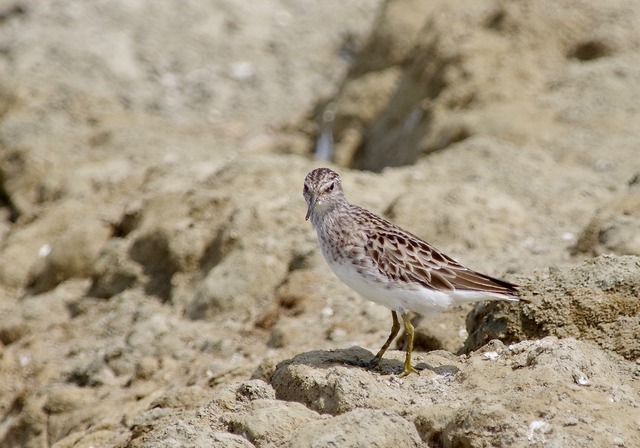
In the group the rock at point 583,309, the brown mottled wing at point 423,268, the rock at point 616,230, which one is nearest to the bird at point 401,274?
the brown mottled wing at point 423,268

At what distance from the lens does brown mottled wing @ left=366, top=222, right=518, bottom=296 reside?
7.38 meters

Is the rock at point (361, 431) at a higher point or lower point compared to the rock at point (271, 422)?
higher

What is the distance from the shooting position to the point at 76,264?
12.9 meters

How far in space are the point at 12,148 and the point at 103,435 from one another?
335 inches

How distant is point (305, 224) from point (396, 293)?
4.14 metres

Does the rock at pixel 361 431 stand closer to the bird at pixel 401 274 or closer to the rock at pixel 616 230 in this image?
the bird at pixel 401 274

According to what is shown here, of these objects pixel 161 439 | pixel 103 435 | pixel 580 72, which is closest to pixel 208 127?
pixel 580 72

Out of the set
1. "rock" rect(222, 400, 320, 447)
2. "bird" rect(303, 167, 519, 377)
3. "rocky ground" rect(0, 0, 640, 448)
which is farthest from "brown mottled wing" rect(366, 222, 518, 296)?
"rock" rect(222, 400, 320, 447)

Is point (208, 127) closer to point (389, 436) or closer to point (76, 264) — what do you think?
point (76, 264)

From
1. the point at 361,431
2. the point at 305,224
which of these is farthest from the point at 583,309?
the point at 305,224

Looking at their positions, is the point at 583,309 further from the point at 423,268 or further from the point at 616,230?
the point at 616,230

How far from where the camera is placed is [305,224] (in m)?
11.5

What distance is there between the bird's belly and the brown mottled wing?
1.9 inches

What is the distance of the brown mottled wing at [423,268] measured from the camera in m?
7.38
